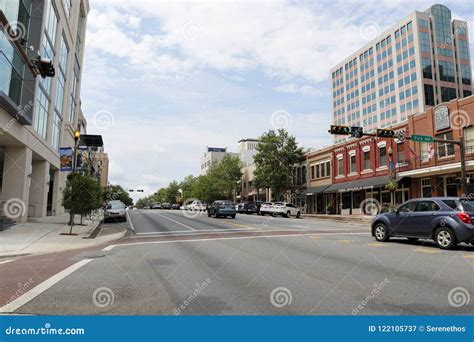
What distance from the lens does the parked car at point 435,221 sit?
1101 centimetres

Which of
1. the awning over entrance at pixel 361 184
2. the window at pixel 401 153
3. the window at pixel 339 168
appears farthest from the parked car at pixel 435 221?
the window at pixel 339 168

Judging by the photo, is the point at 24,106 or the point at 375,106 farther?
the point at 375,106

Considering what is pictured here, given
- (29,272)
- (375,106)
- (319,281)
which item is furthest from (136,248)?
(375,106)

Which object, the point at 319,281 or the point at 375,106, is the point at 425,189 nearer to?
the point at 319,281

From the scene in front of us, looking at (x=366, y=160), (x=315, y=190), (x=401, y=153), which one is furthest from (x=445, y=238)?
(x=315, y=190)

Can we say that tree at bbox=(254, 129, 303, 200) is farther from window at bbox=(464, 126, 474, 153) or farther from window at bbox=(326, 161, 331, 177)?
window at bbox=(464, 126, 474, 153)

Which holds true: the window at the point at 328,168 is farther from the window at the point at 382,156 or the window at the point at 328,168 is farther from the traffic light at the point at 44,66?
the traffic light at the point at 44,66

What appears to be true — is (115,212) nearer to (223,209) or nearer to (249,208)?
(223,209)

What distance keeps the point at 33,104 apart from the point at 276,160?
3218 centimetres

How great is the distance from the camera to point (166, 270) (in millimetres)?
8258

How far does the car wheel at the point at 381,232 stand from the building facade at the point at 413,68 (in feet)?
216

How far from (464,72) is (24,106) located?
85.8 m

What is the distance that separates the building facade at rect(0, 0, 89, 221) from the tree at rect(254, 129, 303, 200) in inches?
924

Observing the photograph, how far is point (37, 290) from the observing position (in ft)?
21.2
